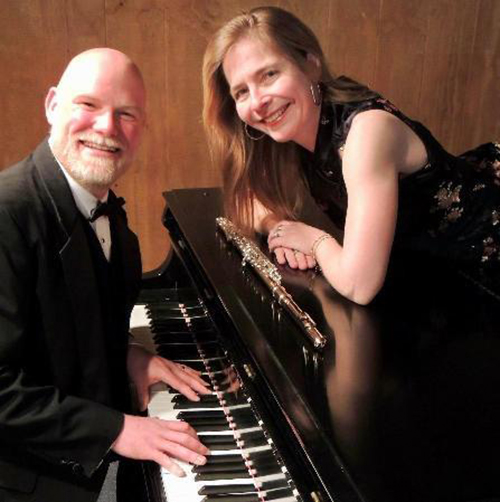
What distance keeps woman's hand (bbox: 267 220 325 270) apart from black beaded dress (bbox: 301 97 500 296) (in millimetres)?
187

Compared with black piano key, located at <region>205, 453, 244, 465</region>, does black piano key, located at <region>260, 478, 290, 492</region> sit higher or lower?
higher

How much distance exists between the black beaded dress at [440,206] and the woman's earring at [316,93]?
1.1 inches

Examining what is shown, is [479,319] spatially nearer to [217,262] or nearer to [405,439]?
[405,439]

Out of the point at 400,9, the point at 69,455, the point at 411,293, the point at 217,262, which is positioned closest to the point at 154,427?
the point at 69,455

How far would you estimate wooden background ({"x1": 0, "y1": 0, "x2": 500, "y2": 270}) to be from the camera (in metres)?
2.97

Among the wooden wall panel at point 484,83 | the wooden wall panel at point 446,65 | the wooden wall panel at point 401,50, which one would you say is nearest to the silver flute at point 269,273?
the wooden wall panel at point 401,50

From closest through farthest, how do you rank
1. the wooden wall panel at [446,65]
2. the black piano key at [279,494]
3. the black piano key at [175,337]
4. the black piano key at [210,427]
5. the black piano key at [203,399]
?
the black piano key at [279,494] < the black piano key at [210,427] < the black piano key at [203,399] < the black piano key at [175,337] < the wooden wall panel at [446,65]

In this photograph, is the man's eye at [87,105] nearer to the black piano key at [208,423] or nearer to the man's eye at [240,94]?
the man's eye at [240,94]

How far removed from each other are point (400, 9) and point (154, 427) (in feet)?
8.93

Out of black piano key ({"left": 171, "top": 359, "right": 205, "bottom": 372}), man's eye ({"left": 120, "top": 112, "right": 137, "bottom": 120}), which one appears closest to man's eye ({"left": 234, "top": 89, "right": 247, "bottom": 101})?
man's eye ({"left": 120, "top": 112, "right": 137, "bottom": 120})

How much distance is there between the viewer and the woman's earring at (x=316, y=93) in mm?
1729

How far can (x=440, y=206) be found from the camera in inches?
65.5

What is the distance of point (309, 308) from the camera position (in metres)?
1.37

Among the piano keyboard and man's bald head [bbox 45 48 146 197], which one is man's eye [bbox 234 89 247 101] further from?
the piano keyboard
